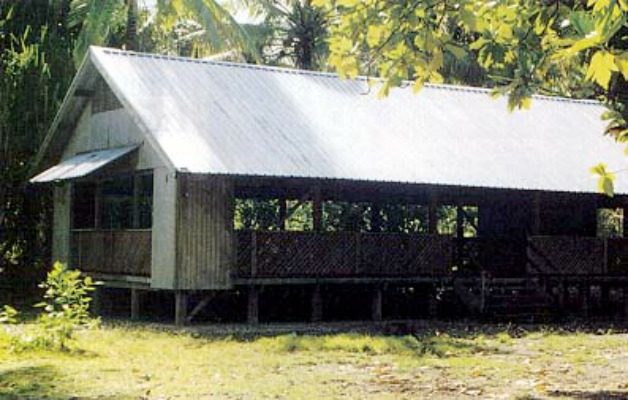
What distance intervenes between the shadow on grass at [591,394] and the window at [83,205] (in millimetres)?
15610

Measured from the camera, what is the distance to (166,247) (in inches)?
765

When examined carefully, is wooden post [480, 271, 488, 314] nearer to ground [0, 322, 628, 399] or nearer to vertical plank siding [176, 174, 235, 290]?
ground [0, 322, 628, 399]

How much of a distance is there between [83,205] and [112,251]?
10.8 ft

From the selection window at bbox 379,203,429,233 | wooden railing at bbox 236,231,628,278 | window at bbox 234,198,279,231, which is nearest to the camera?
wooden railing at bbox 236,231,628,278

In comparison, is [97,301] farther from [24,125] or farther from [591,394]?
[591,394]

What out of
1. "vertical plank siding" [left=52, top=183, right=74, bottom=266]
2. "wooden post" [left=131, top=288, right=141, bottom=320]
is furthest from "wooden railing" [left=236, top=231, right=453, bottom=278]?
"vertical plank siding" [left=52, top=183, right=74, bottom=266]

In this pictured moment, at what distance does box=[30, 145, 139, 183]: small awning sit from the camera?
2031 centimetres

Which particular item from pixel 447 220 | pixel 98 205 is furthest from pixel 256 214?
pixel 98 205

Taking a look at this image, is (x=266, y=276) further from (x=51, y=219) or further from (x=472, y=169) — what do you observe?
(x=51, y=219)

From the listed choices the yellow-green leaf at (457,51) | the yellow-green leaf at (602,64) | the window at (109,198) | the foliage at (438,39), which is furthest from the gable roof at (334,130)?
the yellow-green leaf at (602,64)

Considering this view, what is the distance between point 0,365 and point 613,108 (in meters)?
7.70

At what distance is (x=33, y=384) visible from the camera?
1093 centimetres

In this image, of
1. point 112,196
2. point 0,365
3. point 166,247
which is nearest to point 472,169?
point 166,247

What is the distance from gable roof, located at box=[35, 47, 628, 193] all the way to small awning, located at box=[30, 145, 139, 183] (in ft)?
3.97
